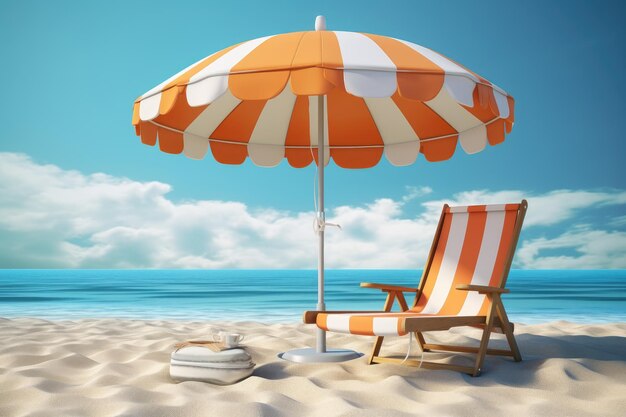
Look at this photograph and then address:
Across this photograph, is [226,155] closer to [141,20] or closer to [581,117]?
[581,117]

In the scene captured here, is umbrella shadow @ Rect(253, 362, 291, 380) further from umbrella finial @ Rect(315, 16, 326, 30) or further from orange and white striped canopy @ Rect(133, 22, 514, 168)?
umbrella finial @ Rect(315, 16, 326, 30)

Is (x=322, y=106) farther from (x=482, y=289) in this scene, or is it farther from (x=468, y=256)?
(x=482, y=289)

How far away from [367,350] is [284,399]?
164 centimetres

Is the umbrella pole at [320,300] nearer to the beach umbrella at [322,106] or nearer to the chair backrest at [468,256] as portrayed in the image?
the beach umbrella at [322,106]

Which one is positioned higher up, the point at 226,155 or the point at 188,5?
the point at 188,5

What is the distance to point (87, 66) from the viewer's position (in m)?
38.3

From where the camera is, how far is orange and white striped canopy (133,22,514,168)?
290 centimetres

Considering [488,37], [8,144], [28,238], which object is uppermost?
[488,37]

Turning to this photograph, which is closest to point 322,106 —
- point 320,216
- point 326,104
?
point 320,216

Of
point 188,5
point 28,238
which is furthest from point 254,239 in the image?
point 188,5

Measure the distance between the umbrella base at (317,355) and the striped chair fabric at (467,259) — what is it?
410 mm

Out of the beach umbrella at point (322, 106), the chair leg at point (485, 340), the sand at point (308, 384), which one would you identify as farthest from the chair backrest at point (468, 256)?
the beach umbrella at point (322, 106)

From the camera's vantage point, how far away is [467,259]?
404cm

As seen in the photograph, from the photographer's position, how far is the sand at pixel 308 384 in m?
2.52
